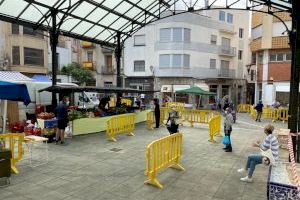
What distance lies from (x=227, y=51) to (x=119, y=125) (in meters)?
31.5

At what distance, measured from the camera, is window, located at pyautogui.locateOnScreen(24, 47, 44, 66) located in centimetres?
3444

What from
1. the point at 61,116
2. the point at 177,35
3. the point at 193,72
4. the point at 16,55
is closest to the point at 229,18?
the point at 177,35

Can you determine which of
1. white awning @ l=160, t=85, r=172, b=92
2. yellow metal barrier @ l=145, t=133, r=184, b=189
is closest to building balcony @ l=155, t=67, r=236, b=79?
white awning @ l=160, t=85, r=172, b=92

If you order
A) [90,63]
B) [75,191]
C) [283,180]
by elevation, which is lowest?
[75,191]

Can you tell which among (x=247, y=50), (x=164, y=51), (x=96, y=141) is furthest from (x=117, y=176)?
(x=247, y=50)

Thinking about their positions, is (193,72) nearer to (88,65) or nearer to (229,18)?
(229,18)

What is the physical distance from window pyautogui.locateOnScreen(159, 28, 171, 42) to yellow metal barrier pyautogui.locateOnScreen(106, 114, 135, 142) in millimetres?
24348

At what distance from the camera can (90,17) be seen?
1672 cm

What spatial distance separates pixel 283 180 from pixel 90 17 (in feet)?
46.6

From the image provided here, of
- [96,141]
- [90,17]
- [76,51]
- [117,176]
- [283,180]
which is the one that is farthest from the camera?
[76,51]

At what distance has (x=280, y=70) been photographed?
99.7 ft

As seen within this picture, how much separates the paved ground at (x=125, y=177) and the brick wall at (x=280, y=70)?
69.6ft

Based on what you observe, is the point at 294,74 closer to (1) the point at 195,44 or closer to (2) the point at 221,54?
(1) the point at 195,44

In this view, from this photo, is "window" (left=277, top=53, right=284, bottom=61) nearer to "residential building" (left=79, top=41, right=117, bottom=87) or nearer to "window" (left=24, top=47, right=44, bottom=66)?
"residential building" (left=79, top=41, right=117, bottom=87)
